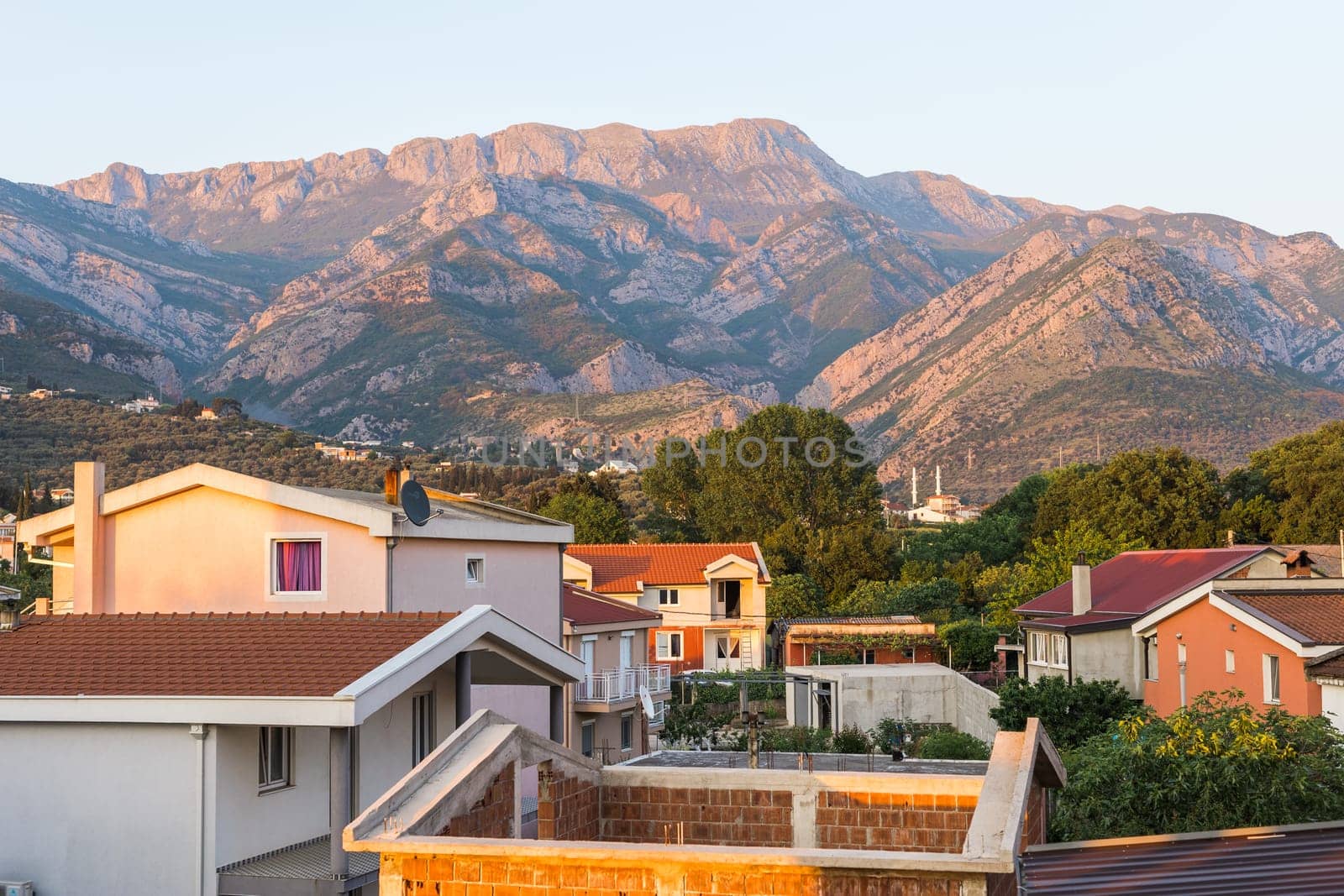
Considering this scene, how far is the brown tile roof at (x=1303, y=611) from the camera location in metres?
29.9

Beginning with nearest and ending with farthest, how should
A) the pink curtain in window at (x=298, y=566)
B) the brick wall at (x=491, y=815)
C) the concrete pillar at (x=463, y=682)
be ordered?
the brick wall at (x=491, y=815), the concrete pillar at (x=463, y=682), the pink curtain in window at (x=298, y=566)

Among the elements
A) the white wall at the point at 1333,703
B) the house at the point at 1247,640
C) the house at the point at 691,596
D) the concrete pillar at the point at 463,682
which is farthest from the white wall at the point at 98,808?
the house at the point at 691,596

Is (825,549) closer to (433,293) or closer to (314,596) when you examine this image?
(314,596)

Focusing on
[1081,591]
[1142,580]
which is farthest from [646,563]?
[1142,580]

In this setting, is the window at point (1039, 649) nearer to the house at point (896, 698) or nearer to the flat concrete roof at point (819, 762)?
the house at point (896, 698)

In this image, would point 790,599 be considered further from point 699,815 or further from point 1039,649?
point 699,815

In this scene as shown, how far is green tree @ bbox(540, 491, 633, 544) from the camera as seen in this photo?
81812 millimetres

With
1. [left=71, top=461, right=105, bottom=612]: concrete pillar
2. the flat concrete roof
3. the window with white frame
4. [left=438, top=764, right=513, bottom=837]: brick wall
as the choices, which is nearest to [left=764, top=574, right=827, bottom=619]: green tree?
the window with white frame

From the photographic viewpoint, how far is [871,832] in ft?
29.3

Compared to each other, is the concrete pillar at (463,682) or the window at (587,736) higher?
the concrete pillar at (463,682)

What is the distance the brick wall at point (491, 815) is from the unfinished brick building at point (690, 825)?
0.04ft

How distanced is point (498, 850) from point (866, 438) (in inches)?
6366

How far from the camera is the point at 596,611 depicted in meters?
37.5

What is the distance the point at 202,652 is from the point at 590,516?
230ft
